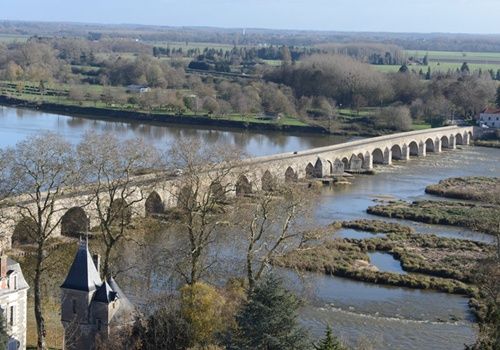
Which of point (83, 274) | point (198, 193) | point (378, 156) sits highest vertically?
point (198, 193)

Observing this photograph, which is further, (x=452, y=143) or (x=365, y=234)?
(x=452, y=143)

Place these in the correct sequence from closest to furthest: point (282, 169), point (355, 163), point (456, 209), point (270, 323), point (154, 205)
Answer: point (270, 323)
point (154, 205)
point (456, 209)
point (282, 169)
point (355, 163)

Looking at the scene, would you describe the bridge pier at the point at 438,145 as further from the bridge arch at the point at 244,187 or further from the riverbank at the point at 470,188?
the bridge arch at the point at 244,187

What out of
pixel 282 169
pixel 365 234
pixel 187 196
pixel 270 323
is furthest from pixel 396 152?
pixel 270 323

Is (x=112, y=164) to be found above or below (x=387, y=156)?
above

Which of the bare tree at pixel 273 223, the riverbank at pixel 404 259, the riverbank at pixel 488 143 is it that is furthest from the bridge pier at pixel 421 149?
the bare tree at pixel 273 223

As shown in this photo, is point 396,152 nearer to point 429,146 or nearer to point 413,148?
point 413,148

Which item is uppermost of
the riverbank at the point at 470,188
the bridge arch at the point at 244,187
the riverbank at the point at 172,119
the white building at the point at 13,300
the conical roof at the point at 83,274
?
the conical roof at the point at 83,274
